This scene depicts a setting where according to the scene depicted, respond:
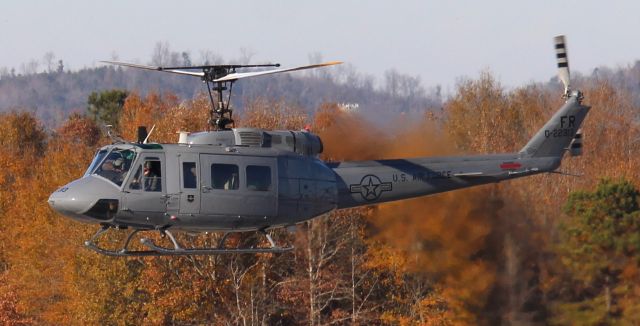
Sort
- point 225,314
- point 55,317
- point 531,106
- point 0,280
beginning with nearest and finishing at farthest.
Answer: point 225,314 < point 55,317 < point 0,280 < point 531,106

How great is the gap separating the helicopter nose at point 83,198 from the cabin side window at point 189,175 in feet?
3.85

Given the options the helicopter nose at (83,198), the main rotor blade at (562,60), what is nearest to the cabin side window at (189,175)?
the helicopter nose at (83,198)

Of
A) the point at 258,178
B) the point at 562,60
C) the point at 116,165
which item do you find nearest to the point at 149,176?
the point at 116,165

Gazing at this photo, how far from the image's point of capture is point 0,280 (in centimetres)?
5103

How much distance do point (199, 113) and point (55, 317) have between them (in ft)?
31.0

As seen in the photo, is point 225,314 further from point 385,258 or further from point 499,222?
point 499,222

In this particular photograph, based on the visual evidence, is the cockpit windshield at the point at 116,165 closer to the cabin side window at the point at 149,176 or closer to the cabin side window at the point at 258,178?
the cabin side window at the point at 149,176

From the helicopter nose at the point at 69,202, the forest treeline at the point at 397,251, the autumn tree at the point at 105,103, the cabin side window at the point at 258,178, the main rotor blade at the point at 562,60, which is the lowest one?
the forest treeline at the point at 397,251

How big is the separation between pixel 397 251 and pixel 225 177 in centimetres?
1299

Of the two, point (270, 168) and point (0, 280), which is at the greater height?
point (270, 168)

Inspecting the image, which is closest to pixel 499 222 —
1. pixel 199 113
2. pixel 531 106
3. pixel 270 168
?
pixel 270 168

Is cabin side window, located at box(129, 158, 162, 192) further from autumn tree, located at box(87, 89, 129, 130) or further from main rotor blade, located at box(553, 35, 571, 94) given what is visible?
autumn tree, located at box(87, 89, 129, 130)

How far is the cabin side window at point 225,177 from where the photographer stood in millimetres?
20891

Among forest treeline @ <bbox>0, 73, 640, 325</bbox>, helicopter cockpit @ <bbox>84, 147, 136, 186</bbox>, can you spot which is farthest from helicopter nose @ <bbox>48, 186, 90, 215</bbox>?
forest treeline @ <bbox>0, 73, 640, 325</bbox>
